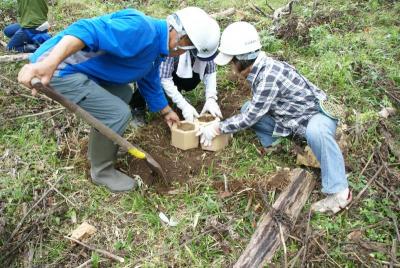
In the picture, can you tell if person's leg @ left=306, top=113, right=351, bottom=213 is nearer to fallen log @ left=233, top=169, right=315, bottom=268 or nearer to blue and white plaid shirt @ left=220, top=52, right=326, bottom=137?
fallen log @ left=233, top=169, right=315, bottom=268

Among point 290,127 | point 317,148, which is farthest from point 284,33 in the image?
point 317,148

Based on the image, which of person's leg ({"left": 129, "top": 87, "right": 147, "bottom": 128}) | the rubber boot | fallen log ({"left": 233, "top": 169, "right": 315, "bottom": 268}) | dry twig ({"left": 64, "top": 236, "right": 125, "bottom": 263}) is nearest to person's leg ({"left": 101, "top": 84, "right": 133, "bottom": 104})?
the rubber boot

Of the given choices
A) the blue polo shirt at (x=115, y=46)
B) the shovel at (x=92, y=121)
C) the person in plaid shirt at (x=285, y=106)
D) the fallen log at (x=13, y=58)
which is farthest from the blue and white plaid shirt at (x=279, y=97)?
the fallen log at (x=13, y=58)

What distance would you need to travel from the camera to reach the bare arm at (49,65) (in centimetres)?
231

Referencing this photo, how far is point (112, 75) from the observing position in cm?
299

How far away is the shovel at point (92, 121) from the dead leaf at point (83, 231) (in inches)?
24.5

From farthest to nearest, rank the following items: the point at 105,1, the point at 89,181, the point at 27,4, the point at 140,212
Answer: the point at 105,1 < the point at 27,4 < the point at 89,181 < the point at 140,212

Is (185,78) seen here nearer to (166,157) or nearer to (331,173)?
(166,157)

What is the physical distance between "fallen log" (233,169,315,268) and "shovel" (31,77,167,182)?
2.99 feet

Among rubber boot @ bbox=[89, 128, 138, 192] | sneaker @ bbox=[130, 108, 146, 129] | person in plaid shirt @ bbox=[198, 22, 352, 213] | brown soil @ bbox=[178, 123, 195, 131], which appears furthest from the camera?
sneaker @ bbox=[130, 108, 146, 129]

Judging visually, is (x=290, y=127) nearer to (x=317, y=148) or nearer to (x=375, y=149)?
(x=317, y=148)

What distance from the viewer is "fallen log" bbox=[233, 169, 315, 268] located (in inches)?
106

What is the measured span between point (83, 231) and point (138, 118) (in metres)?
1.48

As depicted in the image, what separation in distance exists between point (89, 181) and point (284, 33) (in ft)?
11.2
